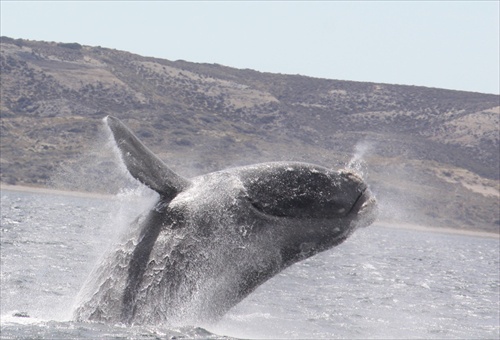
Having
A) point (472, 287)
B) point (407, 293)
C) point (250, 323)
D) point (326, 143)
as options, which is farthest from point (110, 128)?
point (326, 143)

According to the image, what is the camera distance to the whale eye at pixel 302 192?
38.0 ft

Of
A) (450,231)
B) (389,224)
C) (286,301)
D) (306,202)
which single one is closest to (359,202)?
Result: (306,202)

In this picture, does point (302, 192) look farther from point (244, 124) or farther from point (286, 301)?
point (244, 124)

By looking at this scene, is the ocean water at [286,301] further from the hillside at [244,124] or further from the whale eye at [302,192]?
the hillside at [244,124]

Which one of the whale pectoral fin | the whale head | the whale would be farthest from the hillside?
the whale pectoral fin

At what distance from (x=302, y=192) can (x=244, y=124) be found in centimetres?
14894

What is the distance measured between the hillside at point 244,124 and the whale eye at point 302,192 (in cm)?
10598

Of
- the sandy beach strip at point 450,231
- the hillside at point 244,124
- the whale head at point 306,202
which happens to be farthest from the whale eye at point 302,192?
the sandy beach strip at point 450,231

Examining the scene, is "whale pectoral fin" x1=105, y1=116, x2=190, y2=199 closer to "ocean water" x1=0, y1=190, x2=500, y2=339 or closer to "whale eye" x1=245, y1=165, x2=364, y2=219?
"whale eye" x1=245, y1=165, x2=364, y2=219

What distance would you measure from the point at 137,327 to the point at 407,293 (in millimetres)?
24428

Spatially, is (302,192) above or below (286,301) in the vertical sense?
above

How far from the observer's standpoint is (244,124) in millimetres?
160375

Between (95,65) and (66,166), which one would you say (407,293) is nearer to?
(66,166)

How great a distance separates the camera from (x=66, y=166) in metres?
120
